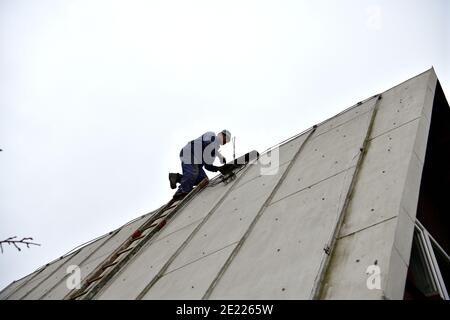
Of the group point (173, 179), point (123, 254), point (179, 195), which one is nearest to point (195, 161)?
point (173, 179)

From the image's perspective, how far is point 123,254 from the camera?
22.0ft

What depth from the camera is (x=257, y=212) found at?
5211mm

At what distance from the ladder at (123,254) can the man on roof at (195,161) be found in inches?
12.5

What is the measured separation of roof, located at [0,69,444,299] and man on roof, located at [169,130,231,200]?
30.7 inches

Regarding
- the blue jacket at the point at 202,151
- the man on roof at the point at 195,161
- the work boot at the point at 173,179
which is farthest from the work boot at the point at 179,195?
the blue jacket at the point at 202,151

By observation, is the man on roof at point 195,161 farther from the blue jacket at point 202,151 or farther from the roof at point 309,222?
the roof at point 309,222

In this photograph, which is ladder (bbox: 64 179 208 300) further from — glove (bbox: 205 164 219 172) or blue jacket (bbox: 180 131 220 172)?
blue jacket (bbox: 180 131 220 172)

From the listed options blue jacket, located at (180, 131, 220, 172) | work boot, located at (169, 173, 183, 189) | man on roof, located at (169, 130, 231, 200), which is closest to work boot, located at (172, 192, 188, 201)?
man on roof, located at (169, 130, 231, 200)

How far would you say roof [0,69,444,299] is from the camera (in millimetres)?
3375

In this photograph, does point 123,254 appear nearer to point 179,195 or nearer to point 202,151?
point 179,195

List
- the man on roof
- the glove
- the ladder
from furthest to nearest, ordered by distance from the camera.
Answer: the man on roof
the glove
the ladder

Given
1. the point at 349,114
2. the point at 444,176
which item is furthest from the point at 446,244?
the point at 349,114

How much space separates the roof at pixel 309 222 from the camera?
3.38m

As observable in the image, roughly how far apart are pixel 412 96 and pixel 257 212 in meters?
2.20
